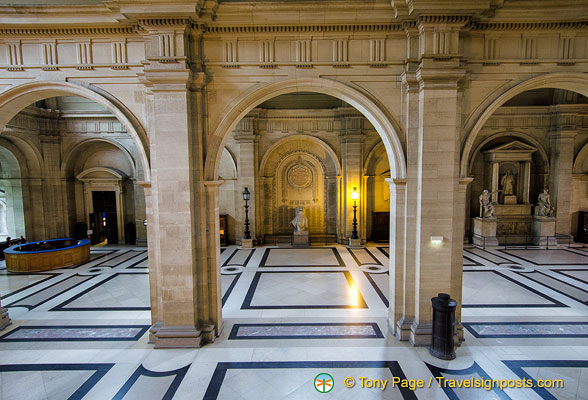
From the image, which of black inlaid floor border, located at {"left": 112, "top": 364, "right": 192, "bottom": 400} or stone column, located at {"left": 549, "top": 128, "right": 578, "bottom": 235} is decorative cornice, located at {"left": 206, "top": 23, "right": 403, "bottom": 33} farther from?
stone column, located at {"left": 549, "top": 128, "right": 578, "bottom": 235}

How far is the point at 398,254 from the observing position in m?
6.42

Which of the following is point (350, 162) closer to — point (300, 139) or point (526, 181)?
point (300, 139)

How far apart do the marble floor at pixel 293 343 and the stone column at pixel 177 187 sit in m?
0.61

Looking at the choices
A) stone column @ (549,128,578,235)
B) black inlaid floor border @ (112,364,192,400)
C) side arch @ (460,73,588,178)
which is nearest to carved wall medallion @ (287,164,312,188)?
side arch @ (460,73,588,178)

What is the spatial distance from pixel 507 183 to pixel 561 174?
2300mm

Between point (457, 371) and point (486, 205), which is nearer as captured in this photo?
point (457, 371)

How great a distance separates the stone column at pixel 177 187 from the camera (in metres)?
5.71

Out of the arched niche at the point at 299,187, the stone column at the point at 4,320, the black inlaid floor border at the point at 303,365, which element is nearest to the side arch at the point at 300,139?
the arched niche at the point at 299,187

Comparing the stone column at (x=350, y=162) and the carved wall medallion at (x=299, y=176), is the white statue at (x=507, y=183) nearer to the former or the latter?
the stone column at (x=350, y=162)

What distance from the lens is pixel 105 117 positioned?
14992 mm

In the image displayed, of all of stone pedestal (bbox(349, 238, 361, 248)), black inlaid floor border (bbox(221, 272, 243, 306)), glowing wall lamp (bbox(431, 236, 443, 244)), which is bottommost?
black inlaid floor border (bbox(221, 272, 243, 306))

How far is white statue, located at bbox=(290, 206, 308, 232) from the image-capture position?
1504cm

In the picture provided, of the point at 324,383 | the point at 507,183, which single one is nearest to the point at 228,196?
the point at 324,383

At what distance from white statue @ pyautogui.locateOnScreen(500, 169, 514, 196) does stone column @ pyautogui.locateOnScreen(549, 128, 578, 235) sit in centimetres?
176
